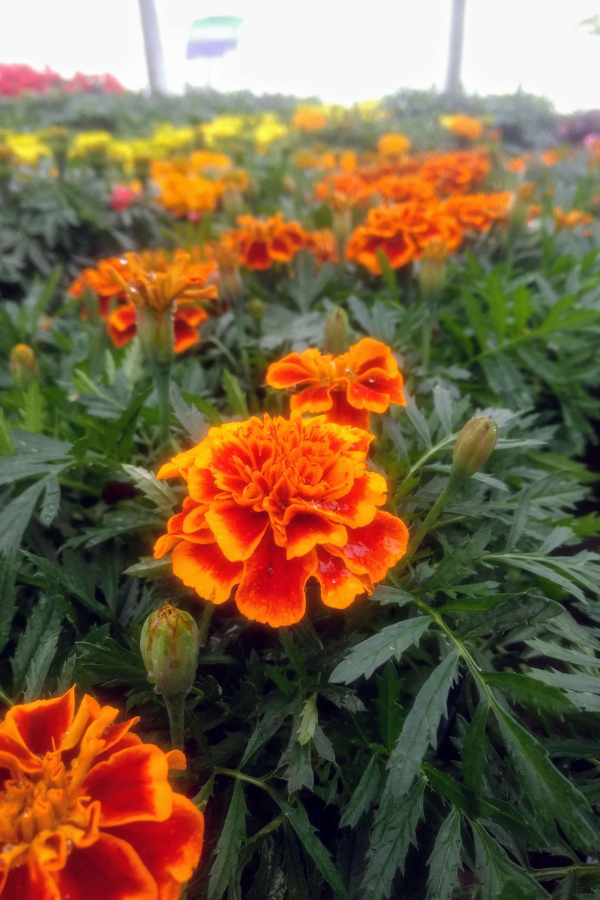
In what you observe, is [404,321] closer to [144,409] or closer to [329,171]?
[144,409]

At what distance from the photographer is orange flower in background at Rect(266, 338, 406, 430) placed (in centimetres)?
61

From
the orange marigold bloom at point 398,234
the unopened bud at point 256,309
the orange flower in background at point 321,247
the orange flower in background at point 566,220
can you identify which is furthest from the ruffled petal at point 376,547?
the orange flower in background at point 566,220

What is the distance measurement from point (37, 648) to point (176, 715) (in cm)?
16

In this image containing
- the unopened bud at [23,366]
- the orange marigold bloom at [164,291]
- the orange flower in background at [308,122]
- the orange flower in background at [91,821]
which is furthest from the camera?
the orange flower in background at [308,122]

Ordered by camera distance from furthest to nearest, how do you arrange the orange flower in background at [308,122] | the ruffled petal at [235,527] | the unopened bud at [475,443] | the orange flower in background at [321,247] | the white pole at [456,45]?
the white pole at [456,45] < the orange flower in background at [308,122] < the orange flower in background at [321,247] < the unopened bud at [475,443] < the ruffled petal at [235,527]

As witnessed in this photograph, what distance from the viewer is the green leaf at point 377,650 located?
0.45 meters

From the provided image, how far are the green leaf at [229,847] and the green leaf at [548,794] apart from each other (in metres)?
0.23

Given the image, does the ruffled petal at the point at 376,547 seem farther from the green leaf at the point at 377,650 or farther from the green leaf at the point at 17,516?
the green leaf at the point at 17,516

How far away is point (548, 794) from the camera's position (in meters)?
0.44

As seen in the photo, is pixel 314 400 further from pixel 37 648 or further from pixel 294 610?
pixel 37 648

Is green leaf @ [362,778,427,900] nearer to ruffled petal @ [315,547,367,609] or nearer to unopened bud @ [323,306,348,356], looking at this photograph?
ruffled petal @ [315,547,367,609]

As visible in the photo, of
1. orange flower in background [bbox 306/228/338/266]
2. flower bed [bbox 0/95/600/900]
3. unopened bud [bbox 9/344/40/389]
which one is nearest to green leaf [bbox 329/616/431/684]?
flower bed [bbox 0/95/600/900]

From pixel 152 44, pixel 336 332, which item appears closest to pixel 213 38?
pixel 152 44

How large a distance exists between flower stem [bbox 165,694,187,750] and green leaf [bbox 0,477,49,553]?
248 millimetres
